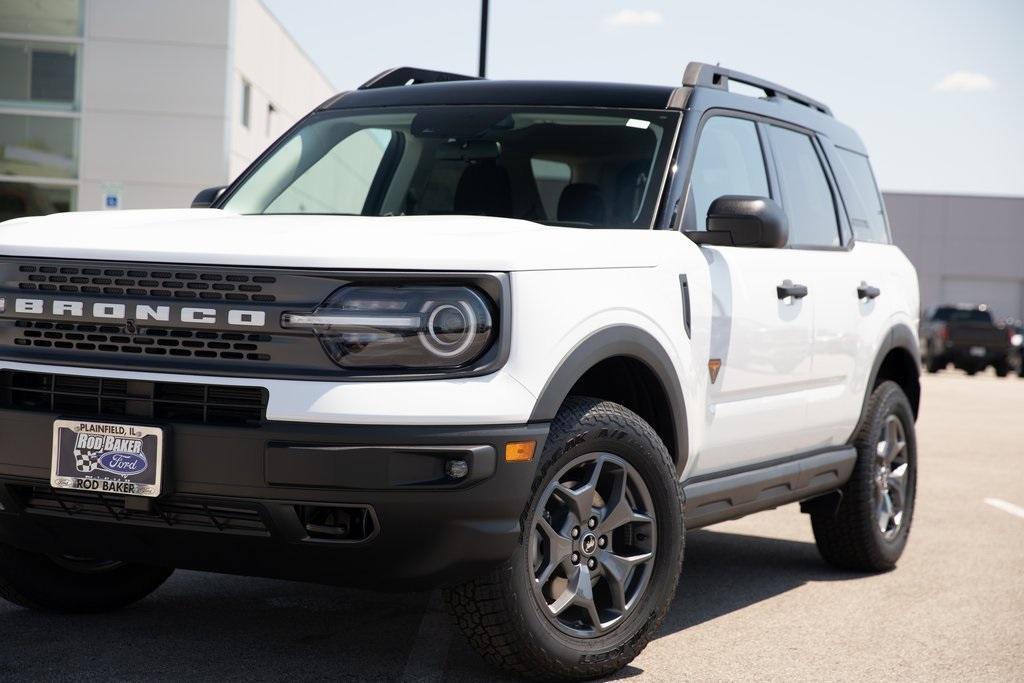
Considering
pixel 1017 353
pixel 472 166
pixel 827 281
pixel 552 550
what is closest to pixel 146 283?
pixel 552 550

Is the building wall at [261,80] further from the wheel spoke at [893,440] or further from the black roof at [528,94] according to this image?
the black roof at [528,94]

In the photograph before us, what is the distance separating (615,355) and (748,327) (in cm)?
98

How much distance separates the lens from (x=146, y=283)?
3.73 metres

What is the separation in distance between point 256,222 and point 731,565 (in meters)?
3.33

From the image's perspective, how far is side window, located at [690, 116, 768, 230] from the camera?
5035 millimetres

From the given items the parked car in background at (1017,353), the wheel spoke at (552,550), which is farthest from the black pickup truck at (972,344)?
the wheel spoke at (552,550)

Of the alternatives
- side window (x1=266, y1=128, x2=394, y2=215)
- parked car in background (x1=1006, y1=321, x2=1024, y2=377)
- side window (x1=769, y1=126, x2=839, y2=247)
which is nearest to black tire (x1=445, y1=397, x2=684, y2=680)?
side window (x1=266, y1=128, x2=394, y2=215)

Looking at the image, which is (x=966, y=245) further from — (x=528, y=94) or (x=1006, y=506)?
(x=528, y=94)

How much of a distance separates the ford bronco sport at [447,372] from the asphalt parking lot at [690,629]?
30cm

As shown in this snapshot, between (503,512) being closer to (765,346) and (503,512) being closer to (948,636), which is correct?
(765,346)

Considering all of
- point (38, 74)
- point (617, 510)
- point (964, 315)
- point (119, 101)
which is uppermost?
point (38, 74)

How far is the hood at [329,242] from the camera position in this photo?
3641 mm

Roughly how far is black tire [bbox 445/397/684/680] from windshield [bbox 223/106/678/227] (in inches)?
34.3

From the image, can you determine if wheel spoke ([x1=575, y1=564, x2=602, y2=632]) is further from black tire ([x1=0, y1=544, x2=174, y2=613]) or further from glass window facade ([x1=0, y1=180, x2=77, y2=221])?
glass window facade ([x1=0, y1=180, x2=77, y2=221])
